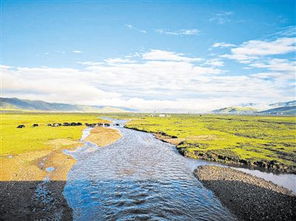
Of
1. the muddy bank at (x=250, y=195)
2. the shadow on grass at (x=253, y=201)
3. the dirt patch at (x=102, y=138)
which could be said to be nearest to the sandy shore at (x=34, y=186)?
the shadow on grass at (x=253, y=201)

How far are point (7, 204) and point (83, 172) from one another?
13474 millimetres

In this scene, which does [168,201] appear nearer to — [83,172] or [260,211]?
[260,211]

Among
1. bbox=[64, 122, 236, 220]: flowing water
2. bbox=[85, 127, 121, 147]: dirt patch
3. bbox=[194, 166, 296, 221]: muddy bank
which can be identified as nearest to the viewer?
bbox=[64, 122, 236, 220]: flowing water

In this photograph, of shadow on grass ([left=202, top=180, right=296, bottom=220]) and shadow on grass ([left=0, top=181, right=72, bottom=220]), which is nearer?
shadow on grass ([left=0, top=181, right=72, bottom=220])

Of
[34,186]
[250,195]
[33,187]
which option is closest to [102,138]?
[34,186]

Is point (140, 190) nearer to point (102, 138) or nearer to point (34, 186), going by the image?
point (34, 186)

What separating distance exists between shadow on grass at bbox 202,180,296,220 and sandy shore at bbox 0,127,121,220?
19.4 meters

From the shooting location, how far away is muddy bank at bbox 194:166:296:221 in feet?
74.6

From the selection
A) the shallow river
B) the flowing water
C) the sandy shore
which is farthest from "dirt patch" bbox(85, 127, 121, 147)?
the sandy shore

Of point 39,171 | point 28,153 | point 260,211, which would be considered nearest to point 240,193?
point 260,211

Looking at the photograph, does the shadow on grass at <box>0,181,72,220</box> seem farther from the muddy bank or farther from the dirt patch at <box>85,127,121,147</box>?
the dirt patch at <box>85,127,121,147</box>

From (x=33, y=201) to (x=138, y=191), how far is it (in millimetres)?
13089

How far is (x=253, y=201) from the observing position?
2525 centimetres

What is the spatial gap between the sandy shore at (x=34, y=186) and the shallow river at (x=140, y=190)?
4.91 feet
